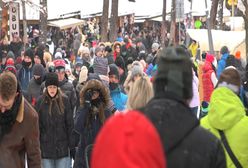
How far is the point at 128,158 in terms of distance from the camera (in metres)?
2.83

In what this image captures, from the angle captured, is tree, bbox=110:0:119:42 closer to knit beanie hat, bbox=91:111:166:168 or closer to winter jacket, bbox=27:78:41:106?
winter jacket, bbox=27:78:41:106

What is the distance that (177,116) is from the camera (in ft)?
11.3

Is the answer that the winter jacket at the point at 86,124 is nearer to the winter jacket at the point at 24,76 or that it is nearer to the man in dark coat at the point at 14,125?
the man in dark coat at the point at 14,125

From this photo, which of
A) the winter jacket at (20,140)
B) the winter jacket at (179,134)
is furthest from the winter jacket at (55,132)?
the winter jacket at (179,134)

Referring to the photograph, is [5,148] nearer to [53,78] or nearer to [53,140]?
[53,140]

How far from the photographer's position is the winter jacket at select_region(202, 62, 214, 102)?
14.5 metres

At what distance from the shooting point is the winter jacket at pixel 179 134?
11.1 feet

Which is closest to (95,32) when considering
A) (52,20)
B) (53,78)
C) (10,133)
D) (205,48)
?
(52,20)

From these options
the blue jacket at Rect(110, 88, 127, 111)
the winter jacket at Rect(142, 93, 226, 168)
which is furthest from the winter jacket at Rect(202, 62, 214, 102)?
the winter jacket at Rect(142, 93, 226, 168)

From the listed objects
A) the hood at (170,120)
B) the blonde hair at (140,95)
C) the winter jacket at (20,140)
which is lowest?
the winter jacket at (20,140)

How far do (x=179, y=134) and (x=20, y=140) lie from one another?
313cm

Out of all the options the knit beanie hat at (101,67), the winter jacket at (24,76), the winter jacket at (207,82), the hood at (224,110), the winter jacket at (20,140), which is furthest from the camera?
the winter jacket at (24,76)

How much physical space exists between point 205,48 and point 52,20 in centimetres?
1823

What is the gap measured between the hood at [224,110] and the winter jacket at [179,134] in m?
1.90
